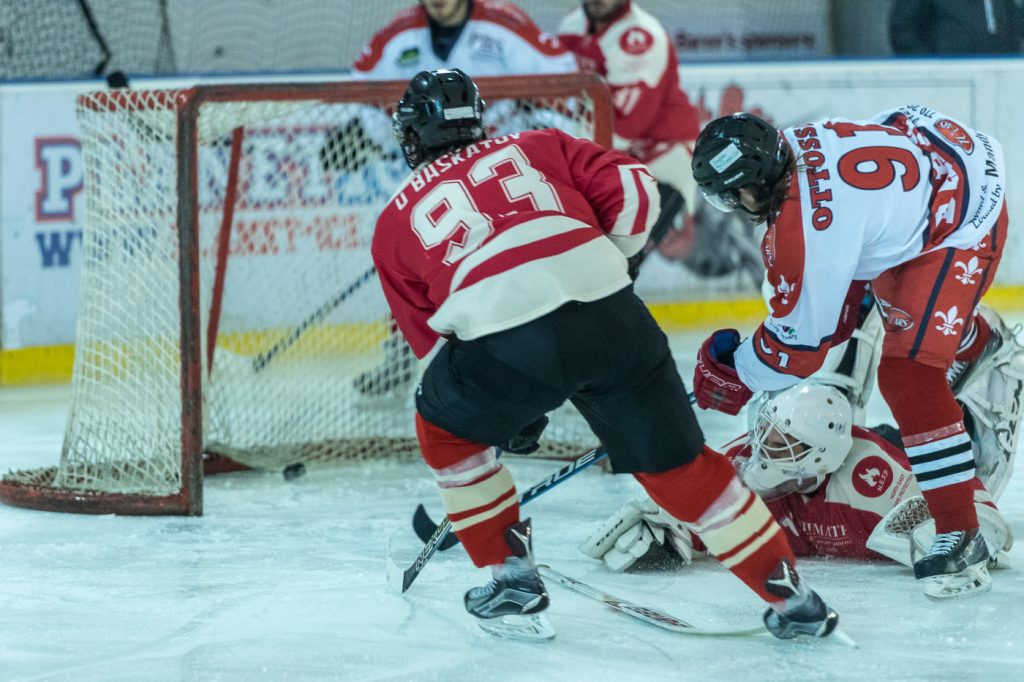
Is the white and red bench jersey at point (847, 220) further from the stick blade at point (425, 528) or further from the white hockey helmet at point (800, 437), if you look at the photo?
the stick blade at point (425, 528)

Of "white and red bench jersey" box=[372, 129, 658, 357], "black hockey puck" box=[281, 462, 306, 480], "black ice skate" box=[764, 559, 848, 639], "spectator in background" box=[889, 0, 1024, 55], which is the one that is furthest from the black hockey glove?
"spectator in background" box=[889, 0, 1024, 55]

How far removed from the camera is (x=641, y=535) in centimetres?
237

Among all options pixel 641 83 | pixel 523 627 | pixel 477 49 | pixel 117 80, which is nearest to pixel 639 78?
pixel 641 83

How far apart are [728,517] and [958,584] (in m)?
0.54

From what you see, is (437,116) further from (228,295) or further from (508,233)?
(228,295)

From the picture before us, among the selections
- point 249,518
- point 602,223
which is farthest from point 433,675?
point 249,518

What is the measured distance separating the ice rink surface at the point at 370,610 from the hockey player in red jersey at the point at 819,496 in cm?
5

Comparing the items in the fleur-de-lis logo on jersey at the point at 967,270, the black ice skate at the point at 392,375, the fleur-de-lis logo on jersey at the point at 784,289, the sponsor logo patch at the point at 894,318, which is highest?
the fleur-de-lis logo on jersey at the point at 784,289

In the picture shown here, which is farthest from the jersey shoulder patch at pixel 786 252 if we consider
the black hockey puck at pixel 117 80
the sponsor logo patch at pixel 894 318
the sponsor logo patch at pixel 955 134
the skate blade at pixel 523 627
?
the black hockey puck at pixel 117 80

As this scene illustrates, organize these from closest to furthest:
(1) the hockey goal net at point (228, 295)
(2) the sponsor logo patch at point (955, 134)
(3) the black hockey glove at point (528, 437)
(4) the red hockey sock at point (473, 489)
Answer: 1. (4) the red hockey sock at point (473, 489)
2. (3) the black hockey glove at point (528, 437)
3. (2) the sponsor logo patch at point (955, 134)
4. (1) the hockey goal net at point (228, 295)

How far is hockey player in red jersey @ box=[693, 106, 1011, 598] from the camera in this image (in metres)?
2.01

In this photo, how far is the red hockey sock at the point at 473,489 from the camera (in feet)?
6.48

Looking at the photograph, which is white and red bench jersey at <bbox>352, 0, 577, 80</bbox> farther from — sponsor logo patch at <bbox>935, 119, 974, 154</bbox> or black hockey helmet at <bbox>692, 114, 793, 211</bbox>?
black hockey helmet at <bbox>692, 114, 793, 211</bbox>

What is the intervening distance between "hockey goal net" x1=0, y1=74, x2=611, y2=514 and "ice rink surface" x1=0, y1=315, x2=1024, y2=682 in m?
0.20
